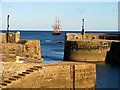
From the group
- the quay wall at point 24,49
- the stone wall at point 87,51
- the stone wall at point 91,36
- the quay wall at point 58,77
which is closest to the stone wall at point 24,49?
the quay wall at point 24,49

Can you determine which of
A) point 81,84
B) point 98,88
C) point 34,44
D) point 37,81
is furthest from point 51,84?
point 34,44

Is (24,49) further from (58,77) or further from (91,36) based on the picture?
(91,36)

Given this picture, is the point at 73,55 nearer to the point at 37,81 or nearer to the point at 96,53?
the point at 96,53

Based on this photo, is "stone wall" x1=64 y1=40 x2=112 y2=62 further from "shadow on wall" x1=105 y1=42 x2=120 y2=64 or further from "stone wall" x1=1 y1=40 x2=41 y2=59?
"stone wall" x1=1 y1=40 x2=41 y2=59

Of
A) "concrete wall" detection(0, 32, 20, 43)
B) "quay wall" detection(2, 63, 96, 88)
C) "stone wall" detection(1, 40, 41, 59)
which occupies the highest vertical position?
"concrete wall" detection(0, 32, 20, 43)

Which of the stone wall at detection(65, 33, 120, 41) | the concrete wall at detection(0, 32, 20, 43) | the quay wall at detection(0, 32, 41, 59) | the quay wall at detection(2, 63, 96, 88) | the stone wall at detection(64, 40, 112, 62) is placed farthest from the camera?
the stone wall at detection(65, 33, 120, 41)

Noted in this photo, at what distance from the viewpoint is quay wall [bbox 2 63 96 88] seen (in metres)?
20.0

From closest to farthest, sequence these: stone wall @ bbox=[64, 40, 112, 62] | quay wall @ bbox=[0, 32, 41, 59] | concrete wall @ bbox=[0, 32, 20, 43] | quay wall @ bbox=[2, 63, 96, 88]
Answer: quay wall @ bbox=[2, 63, 96, 88], quay wall @ bbox=[0, 32, 41, 59], concrete wall @ bbox=[0, 32, 20, 43], stone wall @ bbox=[64, 40, 112, 62]

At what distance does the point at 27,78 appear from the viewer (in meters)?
20.1

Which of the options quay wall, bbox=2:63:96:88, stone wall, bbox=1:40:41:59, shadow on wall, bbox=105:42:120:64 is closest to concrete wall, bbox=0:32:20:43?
stone wall, bbox=1:40:41:59

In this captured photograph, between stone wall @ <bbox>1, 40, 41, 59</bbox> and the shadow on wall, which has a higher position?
stone wall @ <bbox>1, 40, 41, 59</bbox>

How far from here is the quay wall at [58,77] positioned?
20031 mm

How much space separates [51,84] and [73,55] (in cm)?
2812

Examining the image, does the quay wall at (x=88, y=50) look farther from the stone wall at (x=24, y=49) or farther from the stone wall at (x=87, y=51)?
the stone wall at (x=24, y=49)
